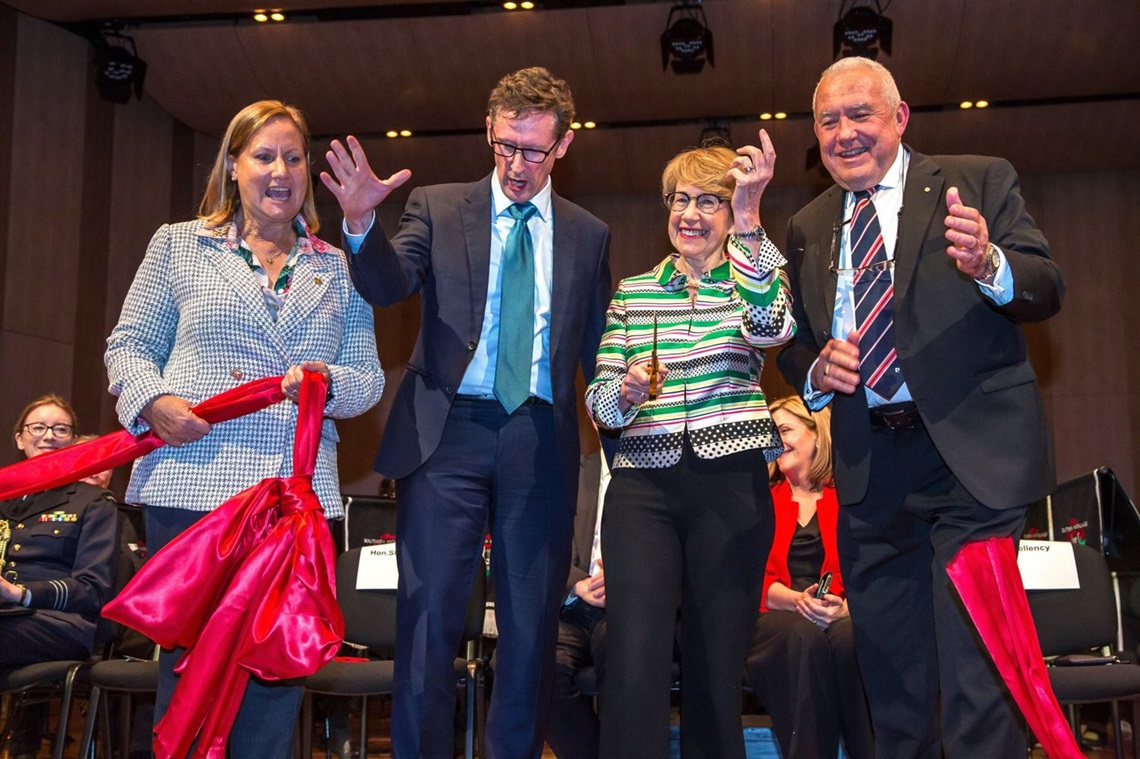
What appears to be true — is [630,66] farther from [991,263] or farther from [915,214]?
[991,263]

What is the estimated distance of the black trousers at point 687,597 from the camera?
270cm

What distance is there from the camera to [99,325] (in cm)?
858

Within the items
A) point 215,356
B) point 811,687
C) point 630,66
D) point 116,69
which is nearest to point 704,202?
point 215,356

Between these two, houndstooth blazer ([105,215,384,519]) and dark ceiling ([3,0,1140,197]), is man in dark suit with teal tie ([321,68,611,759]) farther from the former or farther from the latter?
dark ceiling ([3,0,1140,197])

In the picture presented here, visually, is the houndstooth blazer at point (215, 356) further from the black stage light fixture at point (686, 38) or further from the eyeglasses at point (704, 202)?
the black stage light fixture at point (686, 38)

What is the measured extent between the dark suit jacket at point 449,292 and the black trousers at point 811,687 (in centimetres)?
140

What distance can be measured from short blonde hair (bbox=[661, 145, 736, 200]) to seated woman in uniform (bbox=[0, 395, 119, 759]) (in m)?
2.92

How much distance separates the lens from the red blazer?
417 centimetres

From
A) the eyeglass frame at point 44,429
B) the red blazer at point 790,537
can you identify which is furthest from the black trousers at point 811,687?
the eyeglass frame at point 44,429

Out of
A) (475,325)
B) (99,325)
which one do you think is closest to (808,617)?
(475,325)

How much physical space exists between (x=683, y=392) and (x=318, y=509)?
3.12 feet

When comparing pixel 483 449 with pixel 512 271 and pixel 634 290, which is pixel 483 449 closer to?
pixel 512 271

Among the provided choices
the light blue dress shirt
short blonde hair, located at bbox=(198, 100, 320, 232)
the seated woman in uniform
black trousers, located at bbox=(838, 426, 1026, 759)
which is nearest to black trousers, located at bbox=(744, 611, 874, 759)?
black trousers, located at bbox=(838, 426, 1026, 759)

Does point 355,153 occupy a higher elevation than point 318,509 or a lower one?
higher
